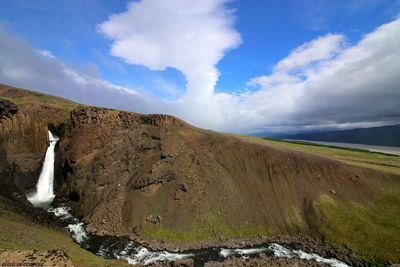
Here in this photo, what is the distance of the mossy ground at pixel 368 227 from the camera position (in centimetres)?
2654

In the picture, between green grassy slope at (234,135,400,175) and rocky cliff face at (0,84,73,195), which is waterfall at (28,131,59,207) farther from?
green grassy slope at (234,135,400,175)

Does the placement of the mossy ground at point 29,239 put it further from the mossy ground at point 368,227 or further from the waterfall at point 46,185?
the mossy ground at point 368,227

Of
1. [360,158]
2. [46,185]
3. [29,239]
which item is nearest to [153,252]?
[29,239]

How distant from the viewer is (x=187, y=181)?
37562 millimetres

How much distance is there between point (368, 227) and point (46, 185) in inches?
2523

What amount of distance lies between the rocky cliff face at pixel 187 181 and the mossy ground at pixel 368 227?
71.0 inches

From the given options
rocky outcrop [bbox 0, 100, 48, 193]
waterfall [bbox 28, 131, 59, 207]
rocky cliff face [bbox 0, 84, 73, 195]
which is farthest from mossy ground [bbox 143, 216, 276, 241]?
rocky outcrop [bbox 0, 100, 48, 193]

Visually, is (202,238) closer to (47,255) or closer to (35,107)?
(47,255)

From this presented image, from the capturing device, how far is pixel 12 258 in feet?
45.8

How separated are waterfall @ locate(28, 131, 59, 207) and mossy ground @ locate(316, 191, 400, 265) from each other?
5492 centimetres

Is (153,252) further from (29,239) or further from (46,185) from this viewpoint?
(46,185)

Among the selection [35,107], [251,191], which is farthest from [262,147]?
[35,107]

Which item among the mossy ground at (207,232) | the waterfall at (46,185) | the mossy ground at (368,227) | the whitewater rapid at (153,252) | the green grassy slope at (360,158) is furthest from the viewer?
the green grassy slope at (360,158)

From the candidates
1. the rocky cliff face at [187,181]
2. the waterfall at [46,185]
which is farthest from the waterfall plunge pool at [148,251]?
the waterfall at [46,185]
